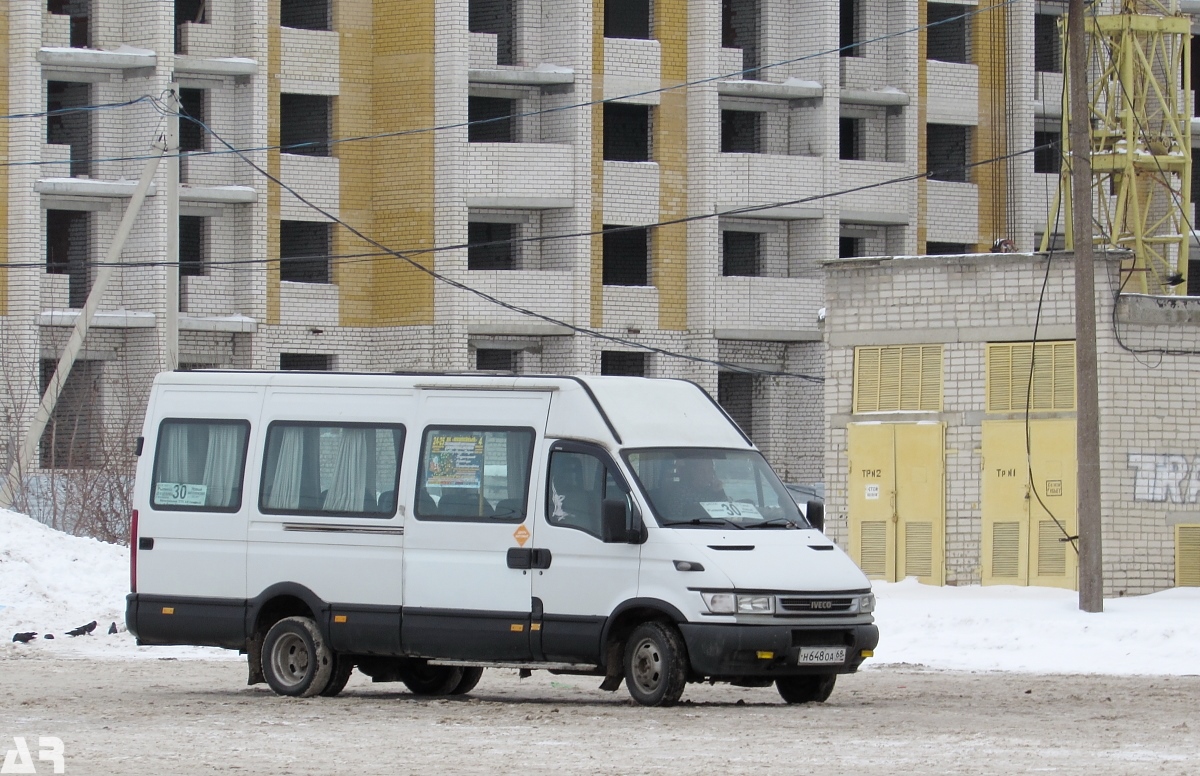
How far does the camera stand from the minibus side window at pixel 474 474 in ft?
51.6

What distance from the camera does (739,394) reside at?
5059 centimetres

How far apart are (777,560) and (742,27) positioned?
38.3m

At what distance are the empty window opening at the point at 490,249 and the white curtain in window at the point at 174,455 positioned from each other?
32086 mm

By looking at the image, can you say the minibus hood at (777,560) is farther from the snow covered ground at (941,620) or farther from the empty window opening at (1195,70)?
the empty window opening at (1195,70)

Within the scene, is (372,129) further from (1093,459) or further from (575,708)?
(575,708)

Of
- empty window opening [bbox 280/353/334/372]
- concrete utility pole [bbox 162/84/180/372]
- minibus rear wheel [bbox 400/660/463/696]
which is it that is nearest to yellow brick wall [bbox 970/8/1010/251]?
empty window opening [bbox 280/353/334/372]

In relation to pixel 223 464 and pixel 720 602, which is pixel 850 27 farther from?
pixel 720 602

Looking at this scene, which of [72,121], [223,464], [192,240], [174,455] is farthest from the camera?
[192,240]

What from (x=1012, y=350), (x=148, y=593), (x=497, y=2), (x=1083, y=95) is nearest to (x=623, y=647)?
(x=148, y=593)

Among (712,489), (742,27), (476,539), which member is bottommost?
(476,539)

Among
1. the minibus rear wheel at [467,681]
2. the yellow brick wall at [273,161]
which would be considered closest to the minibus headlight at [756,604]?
the minibus rear wheel at [467,681]

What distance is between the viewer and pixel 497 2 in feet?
164

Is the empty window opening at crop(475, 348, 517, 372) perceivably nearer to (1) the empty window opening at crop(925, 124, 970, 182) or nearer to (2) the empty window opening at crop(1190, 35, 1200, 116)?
(1) the empty window opening at crop(925, 124, 970, 182)

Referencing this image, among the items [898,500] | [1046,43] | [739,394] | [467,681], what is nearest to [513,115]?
[739,394]
